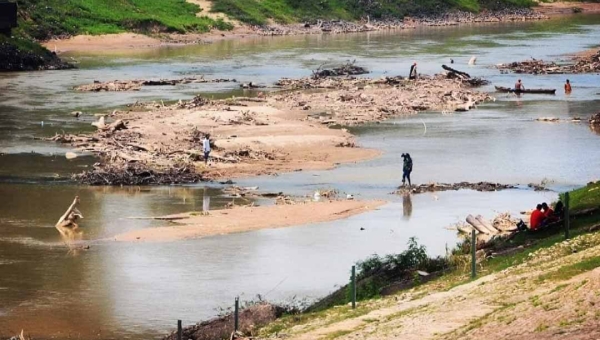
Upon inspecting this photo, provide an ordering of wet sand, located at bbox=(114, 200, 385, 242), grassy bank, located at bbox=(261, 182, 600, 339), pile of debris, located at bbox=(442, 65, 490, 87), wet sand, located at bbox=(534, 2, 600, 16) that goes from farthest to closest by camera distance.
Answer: wet sand, located at bbox=(534, 2, 600, 16), pile of debris, located at bbox=(442, 65, 490, 87), wet sand, located at bbox=(114, 200, 385, 242), grassy bank, located at bbox=(261, 182, 600, 339)

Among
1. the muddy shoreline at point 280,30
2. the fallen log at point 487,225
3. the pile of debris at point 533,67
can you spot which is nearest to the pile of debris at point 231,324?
the fallen log at point 487,225

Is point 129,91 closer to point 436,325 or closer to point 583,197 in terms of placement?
point 583,197

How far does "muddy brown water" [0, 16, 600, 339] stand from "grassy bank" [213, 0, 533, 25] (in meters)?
45.2

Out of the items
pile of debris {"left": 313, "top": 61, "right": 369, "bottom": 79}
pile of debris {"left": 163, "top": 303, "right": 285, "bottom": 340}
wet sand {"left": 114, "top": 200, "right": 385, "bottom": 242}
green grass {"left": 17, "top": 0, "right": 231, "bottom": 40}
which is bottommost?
wet sand {"left": 114, "top": 200, "right": 385, "bottom": 242}

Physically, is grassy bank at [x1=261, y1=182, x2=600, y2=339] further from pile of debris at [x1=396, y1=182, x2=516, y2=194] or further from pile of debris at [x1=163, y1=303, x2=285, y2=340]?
pile of debris at [x1=396, y1=182, x2=516, y2=194]

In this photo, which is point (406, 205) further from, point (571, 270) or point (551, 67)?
point (551, 67)

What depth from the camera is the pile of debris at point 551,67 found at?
82438mm

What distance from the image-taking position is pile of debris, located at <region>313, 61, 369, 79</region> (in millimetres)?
79269

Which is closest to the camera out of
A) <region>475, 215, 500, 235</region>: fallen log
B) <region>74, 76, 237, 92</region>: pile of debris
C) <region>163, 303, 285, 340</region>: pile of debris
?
<region>163, 303, 285, 340</region>: pile of debris

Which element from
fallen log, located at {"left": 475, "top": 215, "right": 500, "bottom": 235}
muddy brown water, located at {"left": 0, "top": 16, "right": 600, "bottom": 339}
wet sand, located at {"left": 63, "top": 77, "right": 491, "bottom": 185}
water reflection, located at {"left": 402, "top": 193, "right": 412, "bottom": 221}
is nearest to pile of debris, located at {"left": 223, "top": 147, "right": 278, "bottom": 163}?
wet sand, located at {"left": 63, "top": 77, "right": 491, "bottom": 185}

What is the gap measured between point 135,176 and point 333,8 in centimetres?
9256

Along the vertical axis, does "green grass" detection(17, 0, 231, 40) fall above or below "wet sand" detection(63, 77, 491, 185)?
above

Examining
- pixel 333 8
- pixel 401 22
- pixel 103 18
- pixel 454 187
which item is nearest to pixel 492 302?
pixel 454 187

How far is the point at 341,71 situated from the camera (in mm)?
80750
